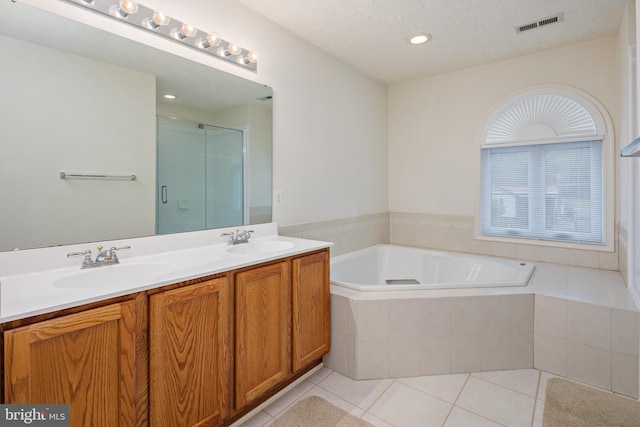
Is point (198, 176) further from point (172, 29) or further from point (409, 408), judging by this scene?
point (409, 408)

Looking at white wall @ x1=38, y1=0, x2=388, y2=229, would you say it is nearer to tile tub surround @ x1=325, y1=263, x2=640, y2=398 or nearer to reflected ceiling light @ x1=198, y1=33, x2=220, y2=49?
reflected ceiling light @ x1=198, y1=33, x2=220, y2=49

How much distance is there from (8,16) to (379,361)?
258 centimetres

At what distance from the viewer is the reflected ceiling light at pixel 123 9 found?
1.60 m

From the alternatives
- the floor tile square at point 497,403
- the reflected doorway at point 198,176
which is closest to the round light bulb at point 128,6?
the reflected doorway at point 198,176

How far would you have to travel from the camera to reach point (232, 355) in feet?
5.03

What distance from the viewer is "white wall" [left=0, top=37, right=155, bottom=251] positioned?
1320mm

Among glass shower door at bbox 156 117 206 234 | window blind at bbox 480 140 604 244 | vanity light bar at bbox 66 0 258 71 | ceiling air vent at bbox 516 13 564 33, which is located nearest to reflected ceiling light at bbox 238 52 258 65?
vanity light bar at bbox 66 0 258 71

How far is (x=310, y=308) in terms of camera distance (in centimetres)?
200

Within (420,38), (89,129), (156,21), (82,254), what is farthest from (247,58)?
(82,254)

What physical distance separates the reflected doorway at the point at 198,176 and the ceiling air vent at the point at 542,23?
234cm

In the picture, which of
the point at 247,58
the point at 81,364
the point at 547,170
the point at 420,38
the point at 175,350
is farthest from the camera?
the point at 547,170

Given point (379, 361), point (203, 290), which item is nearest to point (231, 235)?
point (203, 290)

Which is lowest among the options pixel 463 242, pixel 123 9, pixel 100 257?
pixel 463 242

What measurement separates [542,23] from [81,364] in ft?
11.3
